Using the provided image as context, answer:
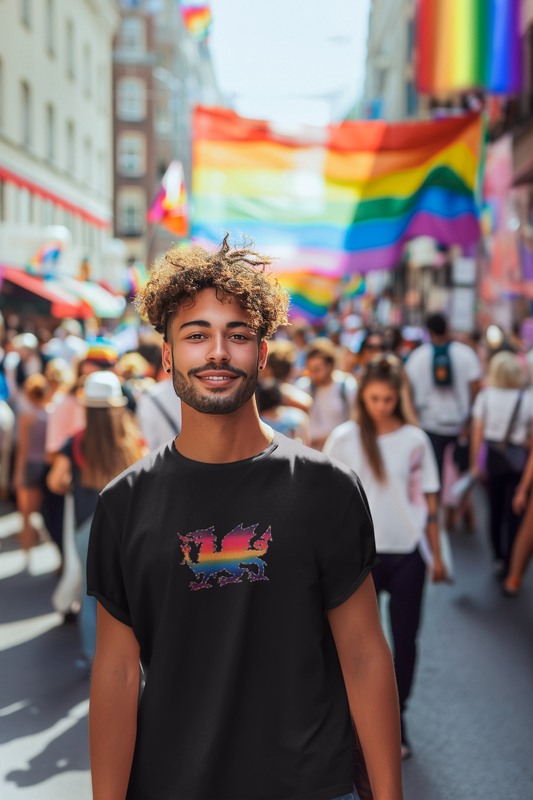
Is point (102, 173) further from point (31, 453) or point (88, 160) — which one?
point (31, 453)

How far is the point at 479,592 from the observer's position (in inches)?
262

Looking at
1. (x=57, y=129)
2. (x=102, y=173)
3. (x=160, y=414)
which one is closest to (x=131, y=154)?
(x=102, y=173)

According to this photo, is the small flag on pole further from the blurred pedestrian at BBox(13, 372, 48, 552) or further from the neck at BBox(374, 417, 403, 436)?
the neck at BBox(374, 417, 403, 436)

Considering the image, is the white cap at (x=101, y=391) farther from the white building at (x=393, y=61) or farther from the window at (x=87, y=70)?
the window at (x=87, y=70)

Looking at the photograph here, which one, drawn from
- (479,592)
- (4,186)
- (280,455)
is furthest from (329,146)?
(4,186)

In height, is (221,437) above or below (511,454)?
above

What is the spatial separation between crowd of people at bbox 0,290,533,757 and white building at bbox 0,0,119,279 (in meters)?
16.5

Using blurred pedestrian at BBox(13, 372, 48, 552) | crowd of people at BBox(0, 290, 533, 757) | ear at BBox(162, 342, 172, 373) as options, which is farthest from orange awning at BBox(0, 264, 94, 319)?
ear at BBox(162, 342, 172, 373)

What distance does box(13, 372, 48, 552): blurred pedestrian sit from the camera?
732 centimetres

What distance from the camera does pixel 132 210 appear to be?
5794 centimetres

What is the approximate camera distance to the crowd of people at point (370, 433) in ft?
14.2

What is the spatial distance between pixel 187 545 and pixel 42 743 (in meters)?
2.95

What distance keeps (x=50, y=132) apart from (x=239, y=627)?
30.8m

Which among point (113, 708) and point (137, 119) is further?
point (137, 119)
